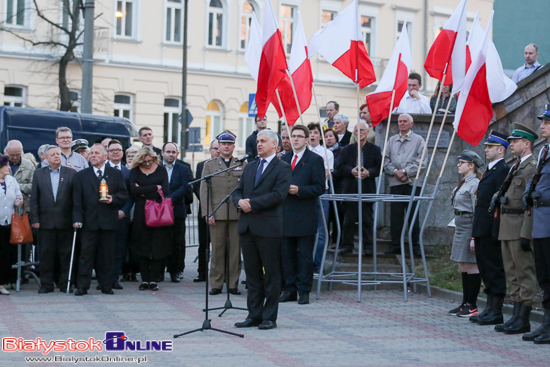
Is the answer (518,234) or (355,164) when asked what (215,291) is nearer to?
(355,164)

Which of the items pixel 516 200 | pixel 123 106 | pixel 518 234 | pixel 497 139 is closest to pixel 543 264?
pixel 518 234

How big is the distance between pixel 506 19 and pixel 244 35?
15600mm

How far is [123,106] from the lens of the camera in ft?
118

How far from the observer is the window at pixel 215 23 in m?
38.3

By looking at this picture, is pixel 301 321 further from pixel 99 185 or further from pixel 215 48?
pixel 215 48

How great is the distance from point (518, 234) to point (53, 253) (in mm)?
6344

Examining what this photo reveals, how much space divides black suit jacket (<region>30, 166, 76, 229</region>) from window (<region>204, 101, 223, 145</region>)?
83.9ft

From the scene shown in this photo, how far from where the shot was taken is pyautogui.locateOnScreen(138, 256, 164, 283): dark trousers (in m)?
13.0

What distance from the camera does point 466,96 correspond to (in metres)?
11.6

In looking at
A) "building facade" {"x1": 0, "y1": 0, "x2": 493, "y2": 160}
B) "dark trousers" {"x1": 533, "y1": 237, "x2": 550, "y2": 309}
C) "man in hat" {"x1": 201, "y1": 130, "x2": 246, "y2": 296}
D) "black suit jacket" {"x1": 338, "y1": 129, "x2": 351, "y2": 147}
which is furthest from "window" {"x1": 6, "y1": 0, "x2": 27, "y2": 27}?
"dark trousers" {"x1": 533, "y1": 237, "x2": 550, "y2": 309}

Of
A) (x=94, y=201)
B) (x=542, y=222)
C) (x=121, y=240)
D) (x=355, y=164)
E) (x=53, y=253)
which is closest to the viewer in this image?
(x=542, y=222)

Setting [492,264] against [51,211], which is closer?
[492,264]

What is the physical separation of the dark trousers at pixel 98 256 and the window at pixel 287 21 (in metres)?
28.1

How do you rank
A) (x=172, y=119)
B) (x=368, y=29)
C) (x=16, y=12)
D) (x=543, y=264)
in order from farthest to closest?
(x=368, y=29) → (x=172, y=119) → (x=16, y=12) → (x=543, y=264)
